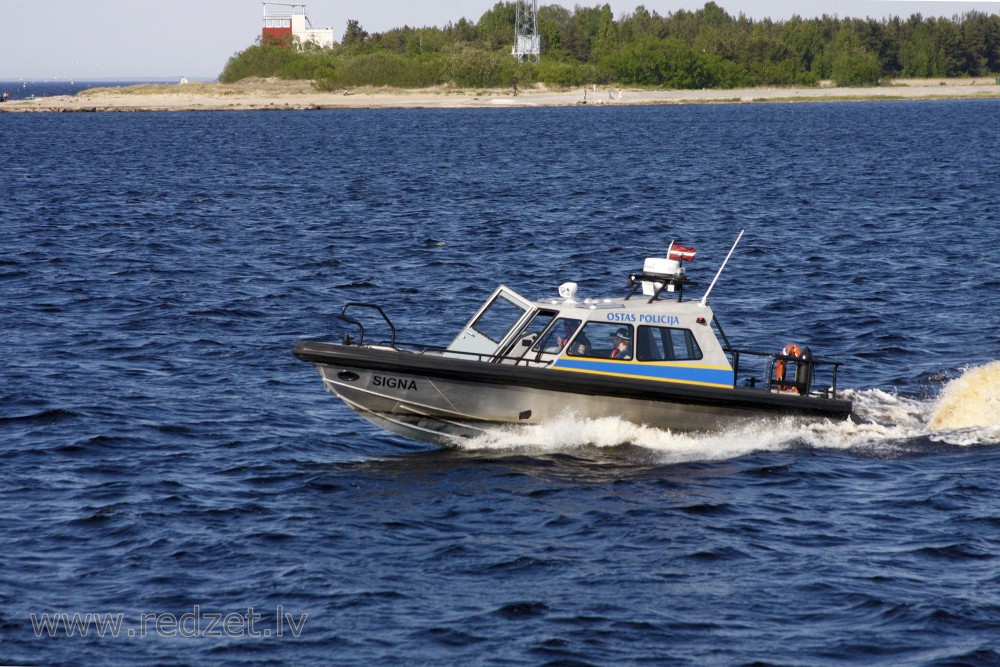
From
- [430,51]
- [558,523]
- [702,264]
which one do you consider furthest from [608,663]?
[430,51]

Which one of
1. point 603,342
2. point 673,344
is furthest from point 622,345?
point 673,344

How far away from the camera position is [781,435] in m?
16.4

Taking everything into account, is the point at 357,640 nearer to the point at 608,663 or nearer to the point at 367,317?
the point at 608,663

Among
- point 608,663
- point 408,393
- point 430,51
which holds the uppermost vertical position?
point 430,51

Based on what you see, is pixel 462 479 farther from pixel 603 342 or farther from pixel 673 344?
pixel 673 344

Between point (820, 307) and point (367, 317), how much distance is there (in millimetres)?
9814

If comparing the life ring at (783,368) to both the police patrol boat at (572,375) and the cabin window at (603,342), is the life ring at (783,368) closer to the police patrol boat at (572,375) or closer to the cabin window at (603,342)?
the police patrol boat at (572,375)

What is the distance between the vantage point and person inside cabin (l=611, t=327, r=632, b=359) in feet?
52.1

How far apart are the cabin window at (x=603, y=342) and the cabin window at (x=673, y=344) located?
0.28 meters

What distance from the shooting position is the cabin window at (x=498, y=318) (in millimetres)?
16344

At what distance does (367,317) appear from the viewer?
82.0 ft

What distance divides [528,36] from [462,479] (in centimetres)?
16264

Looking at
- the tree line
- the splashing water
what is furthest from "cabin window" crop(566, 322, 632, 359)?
the tree line

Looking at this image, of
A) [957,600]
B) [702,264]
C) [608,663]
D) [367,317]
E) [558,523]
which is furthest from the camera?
[702,264]
